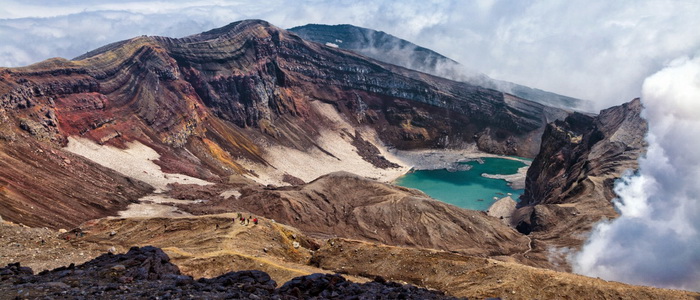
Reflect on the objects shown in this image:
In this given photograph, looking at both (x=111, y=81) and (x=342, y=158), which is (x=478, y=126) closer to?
(x=342, y=158)

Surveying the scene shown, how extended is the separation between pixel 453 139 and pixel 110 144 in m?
131

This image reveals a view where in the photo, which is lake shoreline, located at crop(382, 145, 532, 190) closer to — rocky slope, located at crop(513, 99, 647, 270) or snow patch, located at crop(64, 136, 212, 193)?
rocky slope, located at crop(513, 99, 647, 270)

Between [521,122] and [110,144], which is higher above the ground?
[521,122]

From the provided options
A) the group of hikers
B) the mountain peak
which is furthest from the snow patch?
the mountain peak

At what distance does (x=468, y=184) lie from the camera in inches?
5413

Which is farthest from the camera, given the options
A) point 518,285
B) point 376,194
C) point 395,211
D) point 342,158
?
point 342,158

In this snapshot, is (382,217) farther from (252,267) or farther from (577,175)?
(577,175)

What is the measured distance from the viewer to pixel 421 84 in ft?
647

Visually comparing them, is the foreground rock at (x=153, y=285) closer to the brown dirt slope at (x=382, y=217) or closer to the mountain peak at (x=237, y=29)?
the brown dirt slope at (x=382, y=217)

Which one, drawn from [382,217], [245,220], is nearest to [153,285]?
[245,220]

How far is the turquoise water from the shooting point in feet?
386

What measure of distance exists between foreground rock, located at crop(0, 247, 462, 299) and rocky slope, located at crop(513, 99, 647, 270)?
49400 millimetres

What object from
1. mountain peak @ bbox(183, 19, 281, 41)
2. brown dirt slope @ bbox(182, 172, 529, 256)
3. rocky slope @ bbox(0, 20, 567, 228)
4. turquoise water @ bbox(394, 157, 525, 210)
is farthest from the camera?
mountain peak @ bbox(183, 19, 281, 41)

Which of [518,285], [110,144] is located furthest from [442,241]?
[110,144]
